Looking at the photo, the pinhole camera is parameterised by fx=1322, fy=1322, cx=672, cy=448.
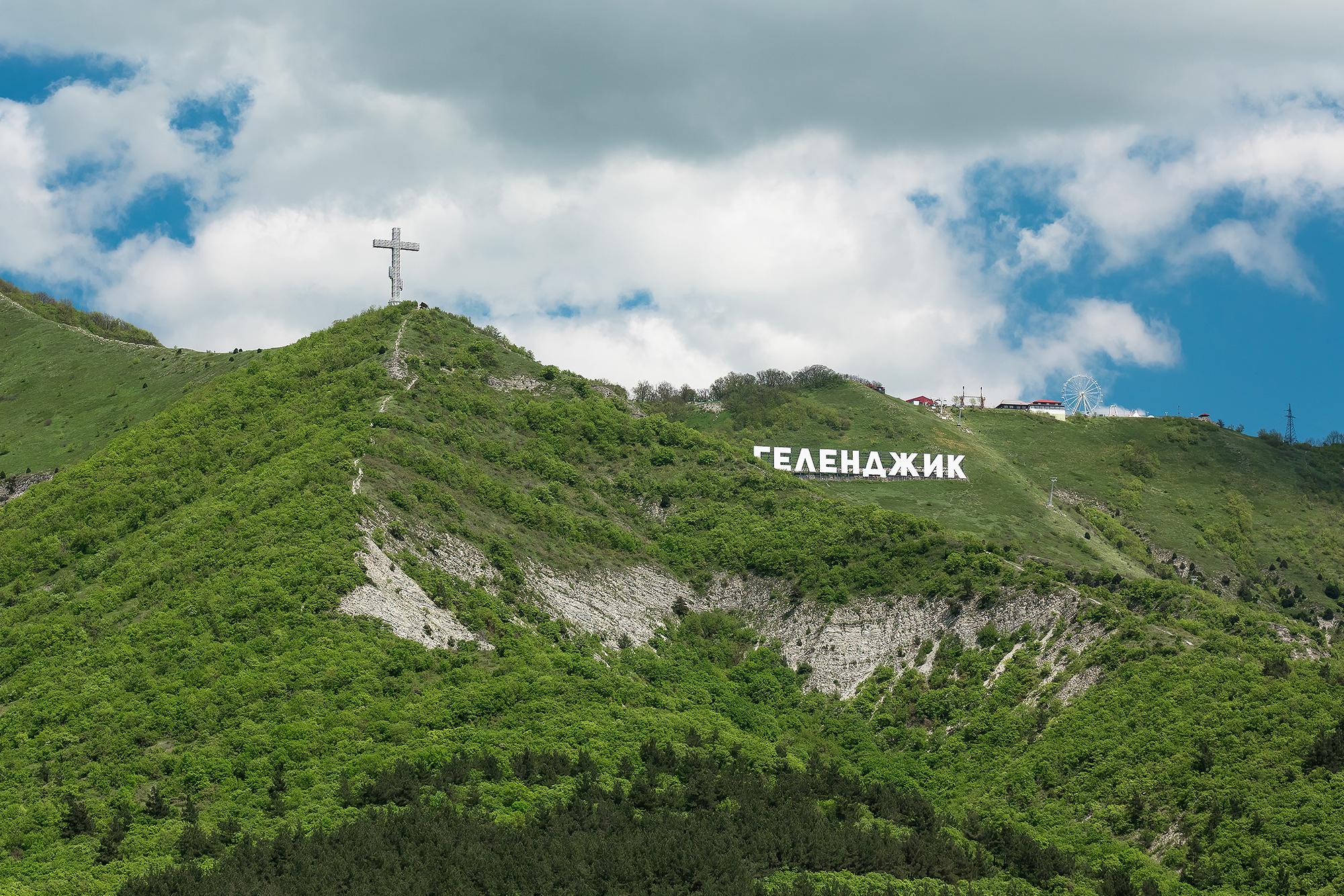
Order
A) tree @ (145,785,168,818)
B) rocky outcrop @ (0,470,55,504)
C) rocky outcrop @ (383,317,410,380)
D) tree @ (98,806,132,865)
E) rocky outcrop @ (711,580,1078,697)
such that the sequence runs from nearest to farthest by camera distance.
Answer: tree @ (98,806,132,865) → tree @ (145,785,168,818) → rocky outcrop @ (711,580,1078,697) → rocky outcrop @ (383,317,410,380) → rocky outcrop @ (0,470,55,504)

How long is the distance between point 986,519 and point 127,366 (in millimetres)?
95383

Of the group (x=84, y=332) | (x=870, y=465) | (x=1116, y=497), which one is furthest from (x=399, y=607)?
(x=1116, y=497)

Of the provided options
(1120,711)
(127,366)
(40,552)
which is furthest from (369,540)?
(127,366)

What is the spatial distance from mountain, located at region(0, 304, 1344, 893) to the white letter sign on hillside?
169 ft

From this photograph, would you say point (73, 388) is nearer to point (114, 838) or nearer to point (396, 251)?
point (396, 251)

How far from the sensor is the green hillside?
15062 cm

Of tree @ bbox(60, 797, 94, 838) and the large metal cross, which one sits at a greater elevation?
the large metal cross

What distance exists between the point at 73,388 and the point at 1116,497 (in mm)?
131791

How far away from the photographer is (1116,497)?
594ft

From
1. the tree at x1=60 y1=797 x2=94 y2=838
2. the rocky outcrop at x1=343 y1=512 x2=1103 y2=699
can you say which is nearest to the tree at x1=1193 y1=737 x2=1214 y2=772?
the rocky outcrop at x1=343 y1=512 x2=1103 y2=699

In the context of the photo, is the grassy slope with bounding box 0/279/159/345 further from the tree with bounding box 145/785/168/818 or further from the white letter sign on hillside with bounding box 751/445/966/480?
the tree with bounding box 145/785/168/818

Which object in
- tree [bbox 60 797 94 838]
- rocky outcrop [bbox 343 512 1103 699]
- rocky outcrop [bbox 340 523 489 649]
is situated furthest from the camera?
rocky outcrop [bbox 343 512 1103 699]

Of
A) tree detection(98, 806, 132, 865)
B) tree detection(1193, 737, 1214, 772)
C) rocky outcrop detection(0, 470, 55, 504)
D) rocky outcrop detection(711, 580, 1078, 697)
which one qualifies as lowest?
tree detection(98, 806, 132, 865)

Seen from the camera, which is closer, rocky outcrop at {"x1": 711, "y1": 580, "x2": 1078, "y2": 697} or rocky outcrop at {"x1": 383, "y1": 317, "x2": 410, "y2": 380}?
rocky outcrop at {"x1": 711, "y1": 580, "x2": 1078, "y2": 697}
